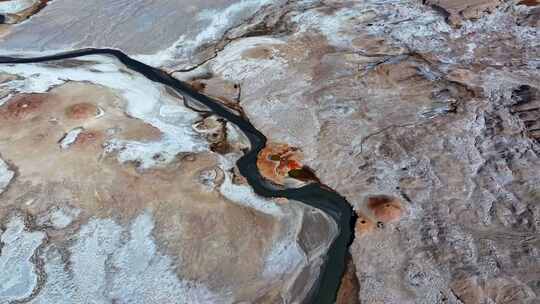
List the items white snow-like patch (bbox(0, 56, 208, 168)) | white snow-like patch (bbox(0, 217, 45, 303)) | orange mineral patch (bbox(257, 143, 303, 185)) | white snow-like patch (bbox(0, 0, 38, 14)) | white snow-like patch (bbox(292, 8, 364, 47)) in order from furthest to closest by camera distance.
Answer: white snow-like patch (bbox(0, 0, 38, 14)) < white snow-like patch (bbox(292, 8, 364, 47)) < white snow-like patch (bbox(0, 56, 208, 168)) < orange mineral patch (bbox(257, 143, 303, 185)) < white snow-like patch (bbox(0, 217, 45, 303))

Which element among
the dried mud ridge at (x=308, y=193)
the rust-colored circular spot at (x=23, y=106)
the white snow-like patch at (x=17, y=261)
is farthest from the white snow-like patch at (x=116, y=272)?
the rust-colored circular spot at (x=23, y=106)

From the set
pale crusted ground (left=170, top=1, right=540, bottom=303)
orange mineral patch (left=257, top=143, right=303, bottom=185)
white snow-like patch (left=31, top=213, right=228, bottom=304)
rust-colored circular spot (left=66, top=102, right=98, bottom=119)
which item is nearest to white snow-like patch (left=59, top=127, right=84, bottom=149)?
rust-colored circular spot (left=66, top=102, right=98, bottom=119)

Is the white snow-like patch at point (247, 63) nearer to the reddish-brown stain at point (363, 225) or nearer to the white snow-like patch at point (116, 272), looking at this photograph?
the reddish-brown stain at point (363, 225)

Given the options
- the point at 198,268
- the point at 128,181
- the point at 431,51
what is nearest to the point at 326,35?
the point at 431,51

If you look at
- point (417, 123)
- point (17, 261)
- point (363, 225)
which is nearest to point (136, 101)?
point (17, 261)

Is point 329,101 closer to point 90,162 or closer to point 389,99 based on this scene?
point 389,99

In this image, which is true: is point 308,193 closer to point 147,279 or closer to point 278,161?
point 278,161

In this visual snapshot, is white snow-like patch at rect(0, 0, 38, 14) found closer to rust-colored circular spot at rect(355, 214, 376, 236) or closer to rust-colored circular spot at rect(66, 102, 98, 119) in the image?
rust-colored circular spot at rect(66, 102, 98, 119)
